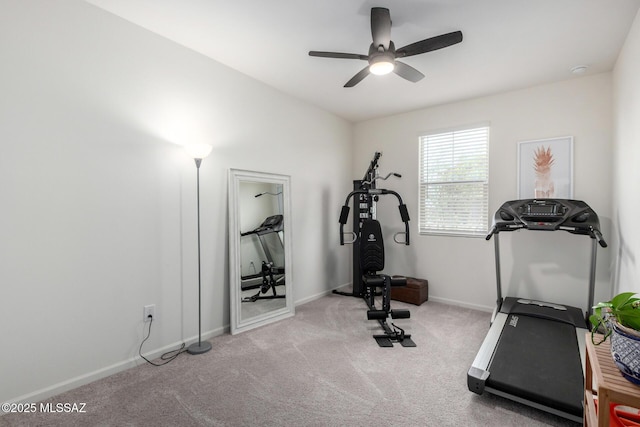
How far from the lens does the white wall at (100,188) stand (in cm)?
190

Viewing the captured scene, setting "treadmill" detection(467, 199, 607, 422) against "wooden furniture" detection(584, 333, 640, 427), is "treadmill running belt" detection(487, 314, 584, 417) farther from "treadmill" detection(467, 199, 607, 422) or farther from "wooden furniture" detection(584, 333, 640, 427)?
"wooden furniture" detection(584, 333, 640, 427)

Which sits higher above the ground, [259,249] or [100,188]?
[100,188]

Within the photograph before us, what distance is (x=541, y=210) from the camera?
9.46ft

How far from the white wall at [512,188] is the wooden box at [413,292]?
165 mm

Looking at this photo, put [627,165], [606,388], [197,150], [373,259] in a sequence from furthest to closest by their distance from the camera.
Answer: [373,259]
[197,150]
[627,165]
[606,388]

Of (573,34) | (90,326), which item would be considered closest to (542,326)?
(573,34)

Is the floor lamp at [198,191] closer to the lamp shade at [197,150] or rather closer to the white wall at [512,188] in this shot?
the lamp shade at [197,150]

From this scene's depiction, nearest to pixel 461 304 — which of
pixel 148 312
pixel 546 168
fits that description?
pixel 546 168

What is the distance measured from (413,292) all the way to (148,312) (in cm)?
300

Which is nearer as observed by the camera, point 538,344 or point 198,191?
point 538,344

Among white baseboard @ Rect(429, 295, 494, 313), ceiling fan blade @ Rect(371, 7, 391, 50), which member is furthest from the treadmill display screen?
ceiling fan blade @ Rect(371, 7, 391, 50)

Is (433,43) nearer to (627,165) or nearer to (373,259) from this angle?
(627,165)

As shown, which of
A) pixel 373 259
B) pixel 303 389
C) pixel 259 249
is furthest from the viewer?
pixel 373 259

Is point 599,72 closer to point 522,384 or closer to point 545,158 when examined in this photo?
point 545,158
